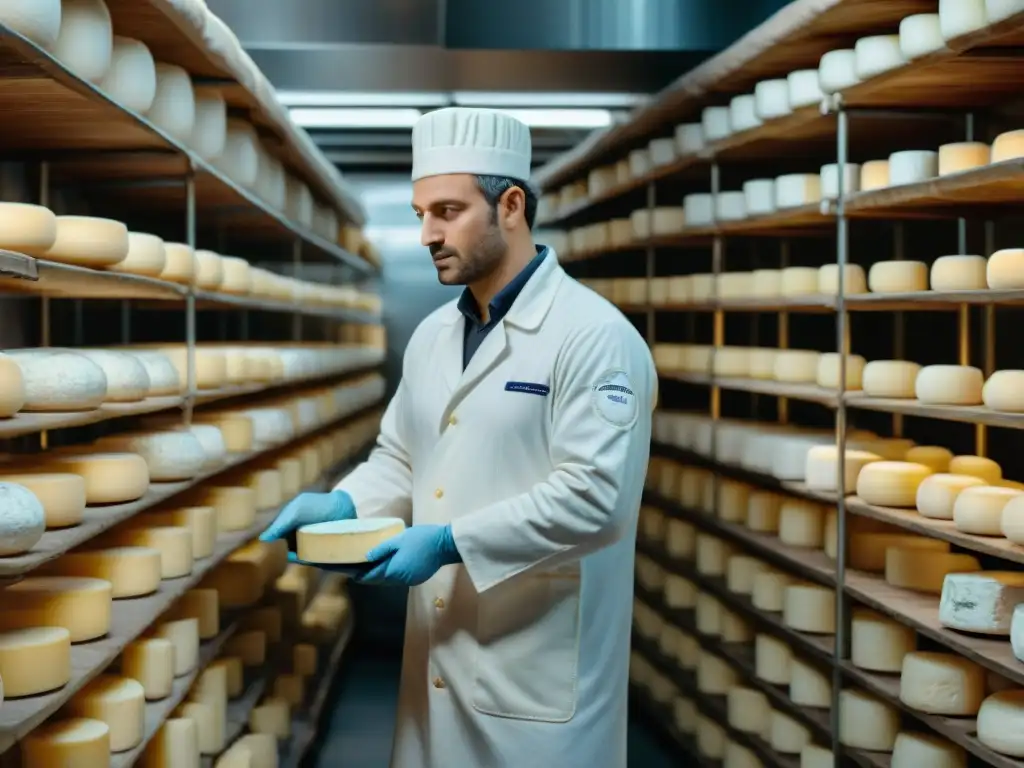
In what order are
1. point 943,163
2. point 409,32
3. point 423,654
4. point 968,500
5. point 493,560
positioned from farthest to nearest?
point 409,32 → point 943,163 → point 968,500 → point 423,654 → point 493,560

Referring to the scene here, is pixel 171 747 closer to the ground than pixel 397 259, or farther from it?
closer to the ground

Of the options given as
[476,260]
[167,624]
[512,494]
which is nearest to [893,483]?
[512,494]

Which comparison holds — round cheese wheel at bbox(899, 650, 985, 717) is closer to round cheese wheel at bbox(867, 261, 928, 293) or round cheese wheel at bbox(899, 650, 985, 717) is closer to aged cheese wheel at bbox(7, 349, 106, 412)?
round cheese wheel at bbox(867, 261, 928, 293)

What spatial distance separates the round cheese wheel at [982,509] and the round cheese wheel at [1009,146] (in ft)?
2.34

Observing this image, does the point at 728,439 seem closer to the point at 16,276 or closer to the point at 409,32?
the point at 409,32

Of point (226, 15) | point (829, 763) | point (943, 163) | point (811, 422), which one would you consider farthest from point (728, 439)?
point (226, 15)

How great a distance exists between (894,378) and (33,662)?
211 cm

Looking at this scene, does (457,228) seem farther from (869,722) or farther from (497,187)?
(869,722)

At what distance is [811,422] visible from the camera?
4676 millimetres

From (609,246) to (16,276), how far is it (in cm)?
402

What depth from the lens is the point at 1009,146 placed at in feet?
8.43

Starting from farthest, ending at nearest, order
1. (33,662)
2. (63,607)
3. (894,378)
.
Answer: (894,378) < (63,607) < (33,662)

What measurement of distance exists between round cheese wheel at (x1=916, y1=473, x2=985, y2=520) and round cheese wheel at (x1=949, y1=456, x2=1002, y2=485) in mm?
211

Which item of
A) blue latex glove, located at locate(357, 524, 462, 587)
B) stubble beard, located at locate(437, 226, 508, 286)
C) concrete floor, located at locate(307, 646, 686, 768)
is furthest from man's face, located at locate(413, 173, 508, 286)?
concrete floor, located at locate(307, 646, 686, 768)
